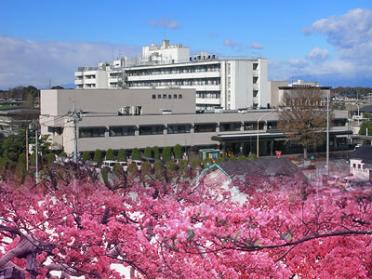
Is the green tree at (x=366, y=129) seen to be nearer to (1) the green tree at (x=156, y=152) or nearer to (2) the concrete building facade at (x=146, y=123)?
(2) the concrete building facade at (x=146, y=123)

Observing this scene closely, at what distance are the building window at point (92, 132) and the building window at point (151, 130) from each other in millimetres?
2170

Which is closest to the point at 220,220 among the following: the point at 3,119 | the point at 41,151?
the point at 41,151

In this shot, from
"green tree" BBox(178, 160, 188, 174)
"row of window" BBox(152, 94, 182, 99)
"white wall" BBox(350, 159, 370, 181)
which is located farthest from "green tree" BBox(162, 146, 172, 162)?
"white wall" BBox(350, 159, 370, 181)

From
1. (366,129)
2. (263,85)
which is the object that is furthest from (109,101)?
(366,129)

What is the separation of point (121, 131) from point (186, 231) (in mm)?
21047

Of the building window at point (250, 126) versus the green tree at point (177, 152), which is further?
the building window at point (250, 126)

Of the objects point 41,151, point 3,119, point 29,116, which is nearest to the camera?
point 41,151

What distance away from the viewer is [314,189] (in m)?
12.2

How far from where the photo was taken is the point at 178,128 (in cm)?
2919

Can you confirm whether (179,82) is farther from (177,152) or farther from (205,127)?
(177,152)

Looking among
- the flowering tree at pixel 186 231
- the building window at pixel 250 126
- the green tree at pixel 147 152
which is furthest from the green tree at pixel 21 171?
the building window at pixel 250 126

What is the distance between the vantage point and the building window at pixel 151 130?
28.1 m

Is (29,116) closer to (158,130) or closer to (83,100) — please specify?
(83,100)

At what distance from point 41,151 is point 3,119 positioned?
21367 mm
